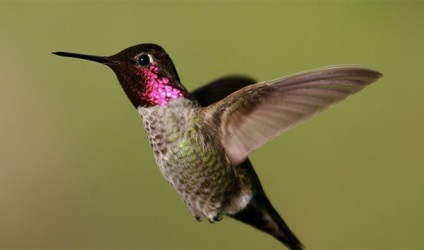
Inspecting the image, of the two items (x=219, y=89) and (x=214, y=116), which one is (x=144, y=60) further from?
(x=219, y=89)

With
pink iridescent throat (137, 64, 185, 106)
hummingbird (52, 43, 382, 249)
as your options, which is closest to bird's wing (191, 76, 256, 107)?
hummingbird (52, 43, 382, 249)

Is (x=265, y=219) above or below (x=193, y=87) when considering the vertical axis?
below

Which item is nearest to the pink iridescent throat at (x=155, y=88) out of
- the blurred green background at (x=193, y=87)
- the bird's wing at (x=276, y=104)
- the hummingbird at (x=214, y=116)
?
the hummingbird at (x=214, y=116)

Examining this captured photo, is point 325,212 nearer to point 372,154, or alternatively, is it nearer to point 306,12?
point 372,154

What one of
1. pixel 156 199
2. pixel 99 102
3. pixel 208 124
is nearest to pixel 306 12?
pixel 99 102

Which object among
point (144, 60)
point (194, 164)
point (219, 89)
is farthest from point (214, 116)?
point (219, 89)

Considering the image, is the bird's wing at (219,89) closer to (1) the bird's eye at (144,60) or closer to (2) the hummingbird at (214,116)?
(2) the hummingbird at (214,116)
